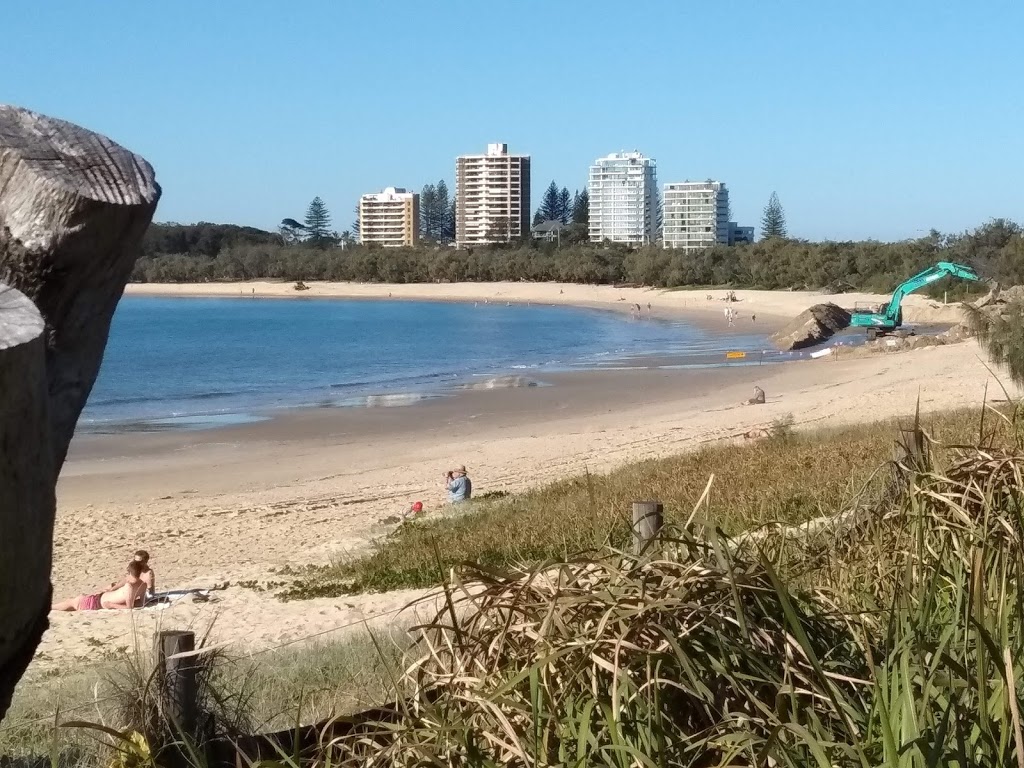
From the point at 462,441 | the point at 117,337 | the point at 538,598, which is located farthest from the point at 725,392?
the point at 117,337

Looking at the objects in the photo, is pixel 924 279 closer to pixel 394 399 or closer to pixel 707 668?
pixel 394 399

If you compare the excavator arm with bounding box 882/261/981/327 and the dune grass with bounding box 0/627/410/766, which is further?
the excavator arm with bounding box 882/261/981/327

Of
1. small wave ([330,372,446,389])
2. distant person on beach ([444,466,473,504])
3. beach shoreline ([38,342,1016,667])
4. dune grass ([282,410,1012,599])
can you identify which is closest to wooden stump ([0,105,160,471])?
beach shoreline ([38,342,1016,667])

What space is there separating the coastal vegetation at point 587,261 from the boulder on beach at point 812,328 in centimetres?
657

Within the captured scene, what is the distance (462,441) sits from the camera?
931 inches

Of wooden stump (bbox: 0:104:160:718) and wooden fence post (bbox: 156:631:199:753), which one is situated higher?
wooden stump (bbox: 0:104:160:718)

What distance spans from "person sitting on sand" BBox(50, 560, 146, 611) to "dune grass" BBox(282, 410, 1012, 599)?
137 centimetres

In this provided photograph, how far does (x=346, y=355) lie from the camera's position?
53.8m

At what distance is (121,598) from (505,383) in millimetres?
25970

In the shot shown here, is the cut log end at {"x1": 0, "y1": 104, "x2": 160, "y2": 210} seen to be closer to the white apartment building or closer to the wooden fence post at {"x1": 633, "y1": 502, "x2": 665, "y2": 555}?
the wooden fence post at {"x1": 633, "y1": 502, "x2": 665, "y2": 555}

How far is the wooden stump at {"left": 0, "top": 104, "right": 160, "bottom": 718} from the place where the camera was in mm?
1482

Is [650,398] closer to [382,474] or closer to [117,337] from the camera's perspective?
[382,474]

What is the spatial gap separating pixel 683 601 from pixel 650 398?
1119 inches

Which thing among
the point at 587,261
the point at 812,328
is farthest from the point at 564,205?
the point at 812,328
